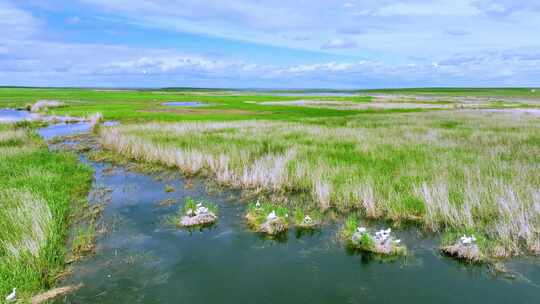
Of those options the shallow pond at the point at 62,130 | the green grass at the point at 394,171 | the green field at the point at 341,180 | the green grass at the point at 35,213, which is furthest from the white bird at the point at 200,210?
the shallow pond at the point at 62,130

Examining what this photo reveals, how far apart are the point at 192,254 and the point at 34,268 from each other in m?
3.65

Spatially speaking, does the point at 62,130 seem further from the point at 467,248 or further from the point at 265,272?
the point at 467,248

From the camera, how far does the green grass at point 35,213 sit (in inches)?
294

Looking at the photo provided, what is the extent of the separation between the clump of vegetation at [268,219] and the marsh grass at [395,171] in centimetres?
193

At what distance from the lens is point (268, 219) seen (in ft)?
34.9

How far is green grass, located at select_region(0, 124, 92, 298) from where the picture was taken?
24.5 ft

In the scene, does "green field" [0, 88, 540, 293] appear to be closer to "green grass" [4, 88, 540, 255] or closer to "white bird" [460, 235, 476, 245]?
"green grass" [4, 88, 540, 255]

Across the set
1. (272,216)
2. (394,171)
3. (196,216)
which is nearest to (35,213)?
(196,216)

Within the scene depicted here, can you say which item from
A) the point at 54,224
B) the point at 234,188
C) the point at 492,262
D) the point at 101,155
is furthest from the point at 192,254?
the point at 101,155

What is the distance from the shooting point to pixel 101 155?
22656 mm

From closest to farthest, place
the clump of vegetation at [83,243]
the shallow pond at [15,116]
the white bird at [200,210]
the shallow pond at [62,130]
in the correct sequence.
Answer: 1. the clump of vegetation at [83,243]
2. the white bird at [200,210]
3. the shallow pond at [62,130]
4. the shallow pond at [15,116]

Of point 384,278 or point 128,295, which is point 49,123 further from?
point 384,278

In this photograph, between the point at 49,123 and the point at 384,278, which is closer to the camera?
the point at 384,278

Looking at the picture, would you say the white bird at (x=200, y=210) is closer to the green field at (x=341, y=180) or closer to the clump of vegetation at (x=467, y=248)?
the green field at (x=341, y=180)
